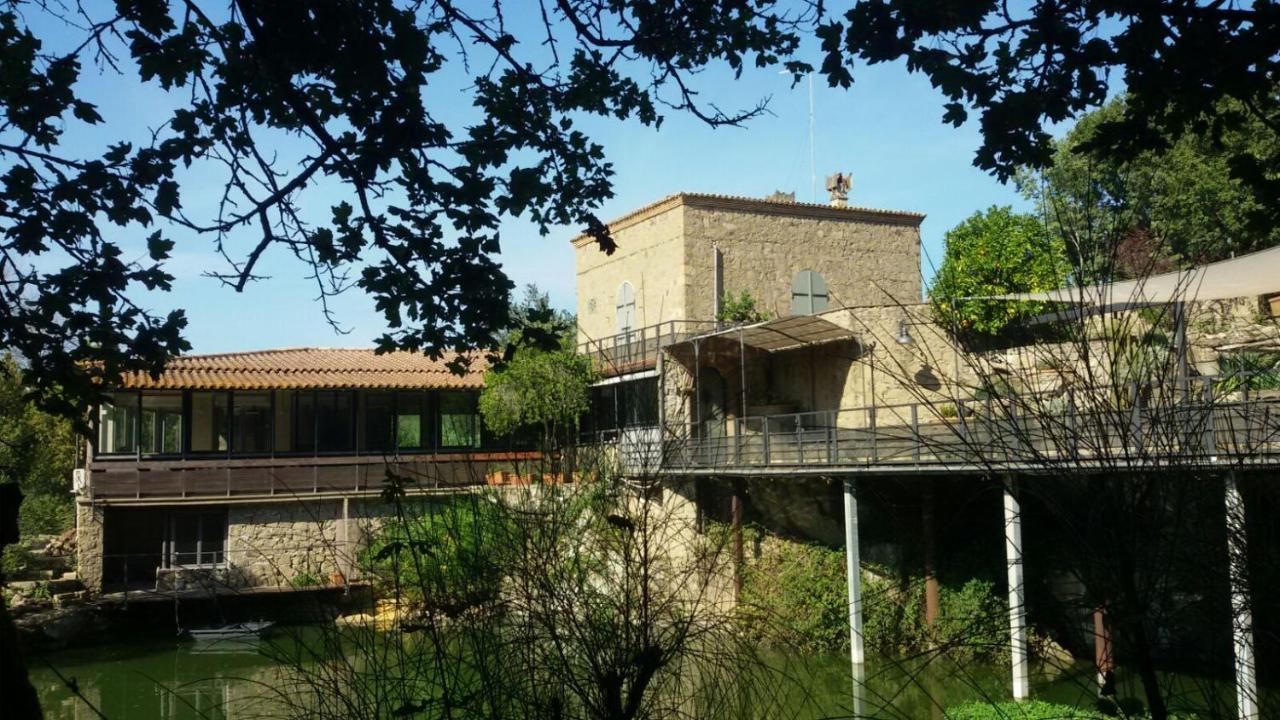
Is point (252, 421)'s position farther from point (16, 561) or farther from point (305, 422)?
point (16, 561)

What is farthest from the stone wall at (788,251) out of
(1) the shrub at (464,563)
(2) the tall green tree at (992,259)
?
(1) the shrub at (464,563)

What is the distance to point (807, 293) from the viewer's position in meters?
26.4

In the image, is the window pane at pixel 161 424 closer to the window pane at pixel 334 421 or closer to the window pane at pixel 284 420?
the window pane at pixel 284 420

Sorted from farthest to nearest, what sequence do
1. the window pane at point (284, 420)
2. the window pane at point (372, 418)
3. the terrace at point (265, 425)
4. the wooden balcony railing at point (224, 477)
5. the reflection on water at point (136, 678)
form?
the window pane at point (372, 418) < the window pane at point (284, 420) < the terrace at point (265, 425) < the wooden balcony railing at point (224, 477) < the reflection on water at point (136, 678)

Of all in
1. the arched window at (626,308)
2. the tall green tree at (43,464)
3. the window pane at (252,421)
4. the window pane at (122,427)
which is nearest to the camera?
the window pane at (122,427)

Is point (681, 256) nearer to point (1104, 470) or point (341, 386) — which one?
point (341, 386)

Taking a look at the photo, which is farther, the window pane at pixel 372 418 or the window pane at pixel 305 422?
the window pane at pixel 372 418

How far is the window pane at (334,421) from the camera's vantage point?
77.5 feet

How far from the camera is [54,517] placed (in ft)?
86.9

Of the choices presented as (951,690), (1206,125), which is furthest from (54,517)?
(1206,125)

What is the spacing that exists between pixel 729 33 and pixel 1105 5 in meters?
1.78

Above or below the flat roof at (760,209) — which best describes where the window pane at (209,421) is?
below

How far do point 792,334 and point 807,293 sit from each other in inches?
219

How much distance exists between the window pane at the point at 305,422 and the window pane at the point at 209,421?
1.47m
